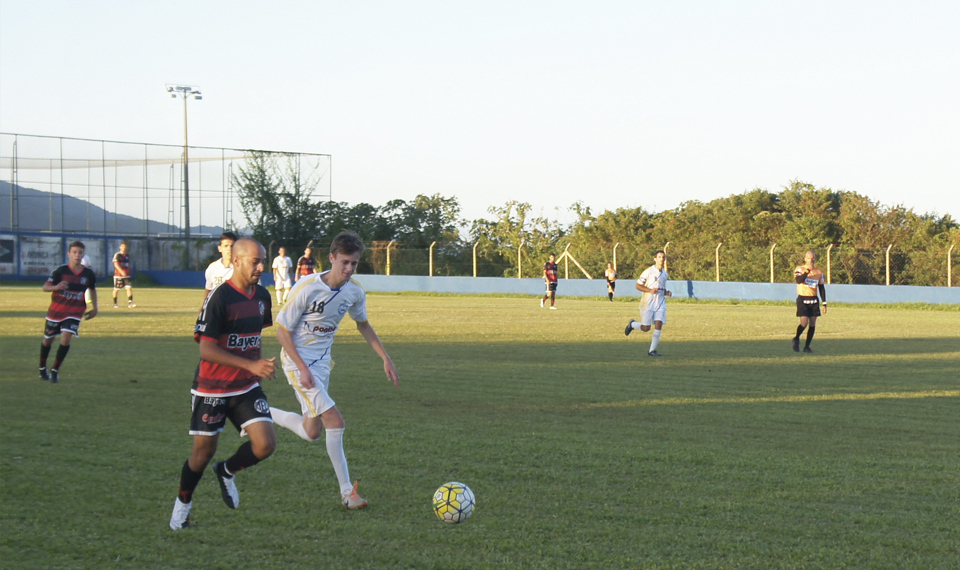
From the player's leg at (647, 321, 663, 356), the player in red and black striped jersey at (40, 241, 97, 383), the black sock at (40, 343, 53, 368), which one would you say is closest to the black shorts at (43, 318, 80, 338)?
the player in red and black striped jersey at (40, 241, 97, 383)

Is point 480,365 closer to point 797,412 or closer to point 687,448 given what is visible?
point 797,412

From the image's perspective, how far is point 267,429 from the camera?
5246 millimetres

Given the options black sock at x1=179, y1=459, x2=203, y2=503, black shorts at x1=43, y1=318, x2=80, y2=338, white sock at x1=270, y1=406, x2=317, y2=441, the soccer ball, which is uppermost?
black shorts at x1=43, y1=318, x2=80, y2=338

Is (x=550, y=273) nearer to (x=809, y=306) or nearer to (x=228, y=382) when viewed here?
(x=809, y=306)

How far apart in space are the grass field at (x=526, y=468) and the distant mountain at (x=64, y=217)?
147 feet

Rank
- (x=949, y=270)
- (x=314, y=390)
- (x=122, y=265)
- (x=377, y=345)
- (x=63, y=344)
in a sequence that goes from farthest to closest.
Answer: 1. (x=949, y=270)
2. (x=122, y=265)
3. (x=63, y=344)
4. (x=377, y=345)
5. (x=314, y=390)

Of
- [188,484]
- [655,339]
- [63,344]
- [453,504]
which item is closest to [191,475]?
[188,484]

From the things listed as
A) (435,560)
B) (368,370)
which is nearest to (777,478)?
(435,560)

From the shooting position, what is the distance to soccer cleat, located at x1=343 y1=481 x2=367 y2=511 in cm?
555

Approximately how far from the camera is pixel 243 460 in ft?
17.5

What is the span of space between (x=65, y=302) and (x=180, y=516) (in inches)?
287

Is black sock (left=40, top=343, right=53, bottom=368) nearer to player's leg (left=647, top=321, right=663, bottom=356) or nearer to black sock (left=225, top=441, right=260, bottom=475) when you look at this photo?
black sock (left=225, top=441, right=260, bottom=475)

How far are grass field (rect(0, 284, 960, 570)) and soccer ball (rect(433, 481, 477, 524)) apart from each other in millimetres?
87

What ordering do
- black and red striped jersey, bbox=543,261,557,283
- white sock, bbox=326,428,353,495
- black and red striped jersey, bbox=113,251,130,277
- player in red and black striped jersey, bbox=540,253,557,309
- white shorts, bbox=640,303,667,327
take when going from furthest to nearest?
1. black and red striped jersey, bbox=543,261,557,283
2. player in red and black striped jersey, bbox=540,253,557,309
3. black and red striped jersey, bbox=113,251,130,277
4. white shorts, bbox=640,303,667,327
5. white sock, bbox=326,428,353,495
